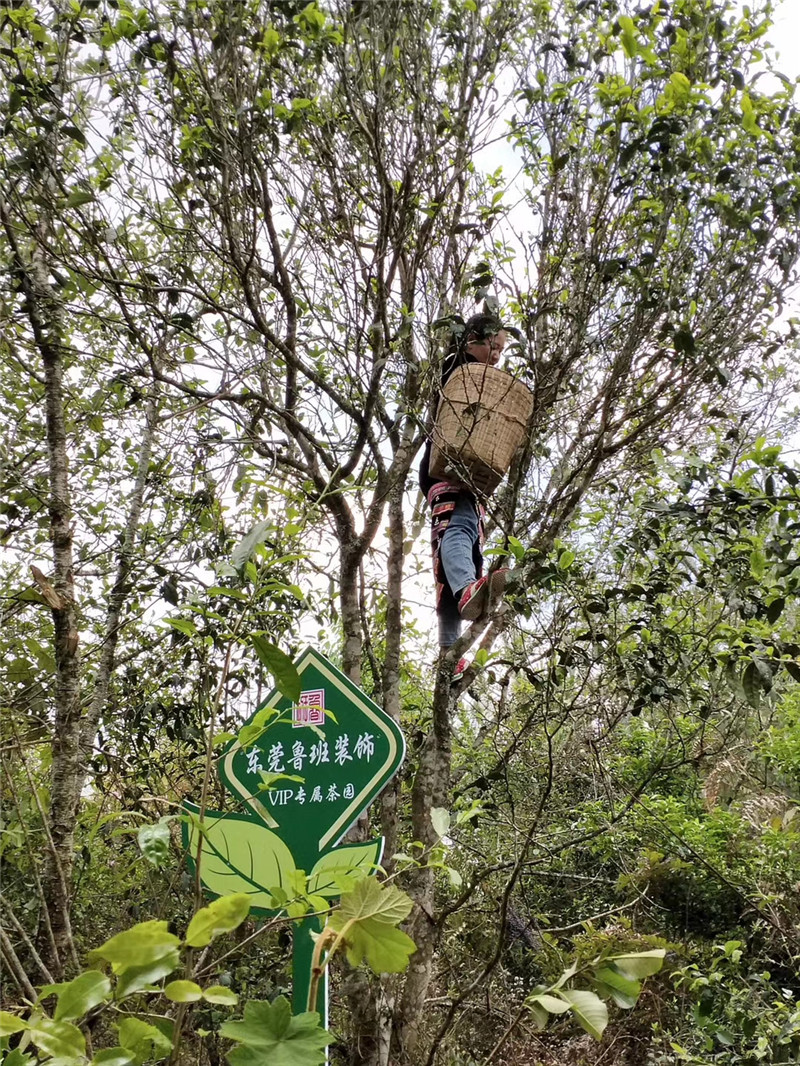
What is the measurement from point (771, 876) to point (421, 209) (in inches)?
168

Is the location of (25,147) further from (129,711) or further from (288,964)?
(288,964)

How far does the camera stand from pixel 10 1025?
22.8 inches

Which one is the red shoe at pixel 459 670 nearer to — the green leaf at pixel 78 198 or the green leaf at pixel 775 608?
the green leaf at pixel 775 608

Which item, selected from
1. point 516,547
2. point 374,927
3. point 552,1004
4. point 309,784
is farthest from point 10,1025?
point 516,547

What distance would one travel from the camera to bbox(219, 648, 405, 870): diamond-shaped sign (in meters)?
1.81

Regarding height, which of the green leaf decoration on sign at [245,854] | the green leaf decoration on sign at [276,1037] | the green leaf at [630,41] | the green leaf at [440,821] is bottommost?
the green leaf decoration on sign at [245,854]

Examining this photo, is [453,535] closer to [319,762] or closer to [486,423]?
[486,423]

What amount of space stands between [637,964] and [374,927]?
319 millimetres

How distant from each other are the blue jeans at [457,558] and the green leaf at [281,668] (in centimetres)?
213

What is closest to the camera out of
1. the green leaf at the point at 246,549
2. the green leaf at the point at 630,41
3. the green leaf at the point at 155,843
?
the green leaf at the point at 155,843

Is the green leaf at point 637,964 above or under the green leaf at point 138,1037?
under

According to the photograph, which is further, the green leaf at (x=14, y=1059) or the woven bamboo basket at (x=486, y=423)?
the woven bamboo basket at (x=486, y=423)

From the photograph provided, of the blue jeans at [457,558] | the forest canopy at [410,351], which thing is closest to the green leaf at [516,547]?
the forest canopy at [410,351]

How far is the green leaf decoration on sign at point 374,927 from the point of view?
850 mm
